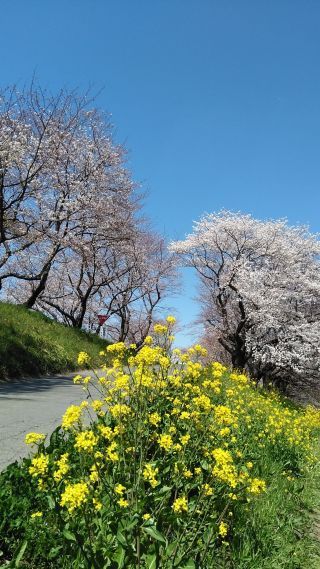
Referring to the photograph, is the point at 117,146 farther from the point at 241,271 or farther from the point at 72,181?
the point at 241,271

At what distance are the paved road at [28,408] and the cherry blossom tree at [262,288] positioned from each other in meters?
15.6

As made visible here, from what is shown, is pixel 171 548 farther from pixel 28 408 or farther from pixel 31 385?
pixel 31 385

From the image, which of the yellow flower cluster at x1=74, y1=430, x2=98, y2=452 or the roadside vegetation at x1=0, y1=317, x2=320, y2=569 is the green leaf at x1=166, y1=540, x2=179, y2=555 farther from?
→ the yellow flower cluster at x1=74, y1=430, x2=98, y2=452

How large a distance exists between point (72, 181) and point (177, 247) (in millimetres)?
11330

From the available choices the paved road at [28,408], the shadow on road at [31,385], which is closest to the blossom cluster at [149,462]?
the paved road at [28,408]

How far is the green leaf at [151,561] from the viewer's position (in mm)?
2267

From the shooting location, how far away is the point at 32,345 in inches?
465

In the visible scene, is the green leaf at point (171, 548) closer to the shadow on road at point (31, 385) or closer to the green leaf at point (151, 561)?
the green leaf at point (151, 561)

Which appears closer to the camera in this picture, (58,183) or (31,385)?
(31,385)

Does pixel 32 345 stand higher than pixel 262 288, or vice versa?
pixel 262 288

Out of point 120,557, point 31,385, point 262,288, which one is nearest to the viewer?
point 120,557

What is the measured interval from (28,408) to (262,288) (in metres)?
19.1

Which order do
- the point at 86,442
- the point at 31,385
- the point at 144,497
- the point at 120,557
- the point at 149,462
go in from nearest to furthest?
the point at 86,442 → the point at 120,557 → the point at 144,497 → the point at 149,462 → the point at 31,385

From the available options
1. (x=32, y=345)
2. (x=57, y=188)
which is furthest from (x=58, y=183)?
(x=32, y=345)
